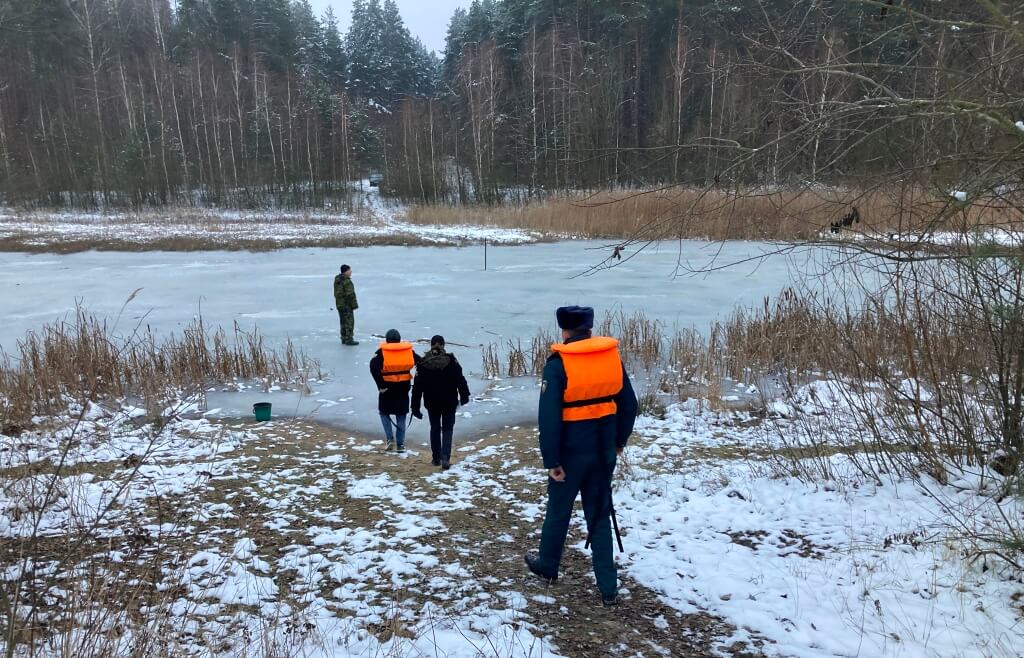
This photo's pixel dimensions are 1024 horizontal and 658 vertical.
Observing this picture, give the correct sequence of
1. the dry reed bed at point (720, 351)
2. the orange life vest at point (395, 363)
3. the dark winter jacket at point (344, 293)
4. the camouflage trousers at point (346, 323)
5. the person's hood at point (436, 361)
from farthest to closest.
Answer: the camouflage trousers at point (346, 323) < the dark winter jacket at point (344, 293) < the dry reed bed at point (720, 351) < the orange life vest at point (395, 363) < the person's hood at point (436, 361)

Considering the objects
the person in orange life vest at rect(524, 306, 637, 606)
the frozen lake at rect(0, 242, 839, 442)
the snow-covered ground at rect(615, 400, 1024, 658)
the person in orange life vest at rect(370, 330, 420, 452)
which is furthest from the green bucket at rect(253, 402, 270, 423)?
the person in orange life vest at rect(524, 306, 637, 606)

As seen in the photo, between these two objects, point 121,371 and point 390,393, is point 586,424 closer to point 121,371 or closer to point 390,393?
point 390,393

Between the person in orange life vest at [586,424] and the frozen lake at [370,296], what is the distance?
3966 mm

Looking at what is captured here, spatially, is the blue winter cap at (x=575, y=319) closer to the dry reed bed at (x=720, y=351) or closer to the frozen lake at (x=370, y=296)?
the frozen lake at (x=370, y=296)

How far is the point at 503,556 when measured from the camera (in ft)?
14.4

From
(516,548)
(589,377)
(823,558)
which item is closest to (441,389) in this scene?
(516,548)

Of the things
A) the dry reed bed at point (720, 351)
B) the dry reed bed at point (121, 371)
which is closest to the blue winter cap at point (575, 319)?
the dry reed bed at point (720, 351)

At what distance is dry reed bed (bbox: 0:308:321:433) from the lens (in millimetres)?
7742

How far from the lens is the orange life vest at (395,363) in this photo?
661cm

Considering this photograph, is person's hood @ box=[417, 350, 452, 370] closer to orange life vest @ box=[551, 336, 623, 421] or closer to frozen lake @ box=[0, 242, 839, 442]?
frozen lake @ box=[0, 242, 839, 442]

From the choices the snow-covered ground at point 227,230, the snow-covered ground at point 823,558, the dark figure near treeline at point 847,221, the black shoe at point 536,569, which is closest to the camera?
the snow-covered ground at point 823,558

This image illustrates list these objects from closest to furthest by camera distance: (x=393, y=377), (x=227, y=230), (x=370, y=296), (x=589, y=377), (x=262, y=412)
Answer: (x=589, y=377), (x=393, y=377), (x=262, y=412), (x=370, y=296), (x=227, y=230)

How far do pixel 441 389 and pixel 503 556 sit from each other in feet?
6.99

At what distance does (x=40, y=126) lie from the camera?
3969 cm
